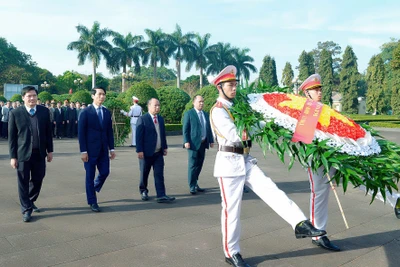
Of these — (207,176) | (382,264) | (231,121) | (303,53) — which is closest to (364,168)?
(382,264)

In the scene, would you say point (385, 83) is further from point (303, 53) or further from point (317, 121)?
point (317, 121)

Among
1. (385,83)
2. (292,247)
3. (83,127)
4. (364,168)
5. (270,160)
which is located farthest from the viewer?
(385,83)

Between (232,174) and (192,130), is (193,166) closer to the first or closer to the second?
(192,130)

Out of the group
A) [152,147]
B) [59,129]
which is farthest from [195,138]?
[59,129]

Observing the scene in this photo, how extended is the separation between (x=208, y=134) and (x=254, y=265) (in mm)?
3502

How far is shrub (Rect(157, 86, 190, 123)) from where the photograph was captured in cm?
2255

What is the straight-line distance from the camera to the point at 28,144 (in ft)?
16.5

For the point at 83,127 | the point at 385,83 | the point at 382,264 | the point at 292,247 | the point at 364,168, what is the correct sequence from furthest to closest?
the point at 385,83 → the point at 83,127 → the point at 292,247 → the point at 382,264 → the point at 364,168

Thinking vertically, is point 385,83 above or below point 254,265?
above

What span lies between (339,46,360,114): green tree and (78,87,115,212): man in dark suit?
5383 centimetres

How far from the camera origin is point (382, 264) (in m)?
3.55

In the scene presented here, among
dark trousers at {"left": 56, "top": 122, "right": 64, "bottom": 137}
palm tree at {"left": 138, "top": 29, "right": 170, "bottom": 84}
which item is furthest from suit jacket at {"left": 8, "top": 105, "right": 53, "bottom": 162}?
palm tree at {"left": 138, "top": 29, "right": 170, "bottom": 84}

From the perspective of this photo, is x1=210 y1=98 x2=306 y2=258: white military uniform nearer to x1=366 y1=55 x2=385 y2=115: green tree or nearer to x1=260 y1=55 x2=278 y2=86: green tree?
x1=366 y1=55 x2=385 y2=115: green tree

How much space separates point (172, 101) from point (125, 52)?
97.7ft
